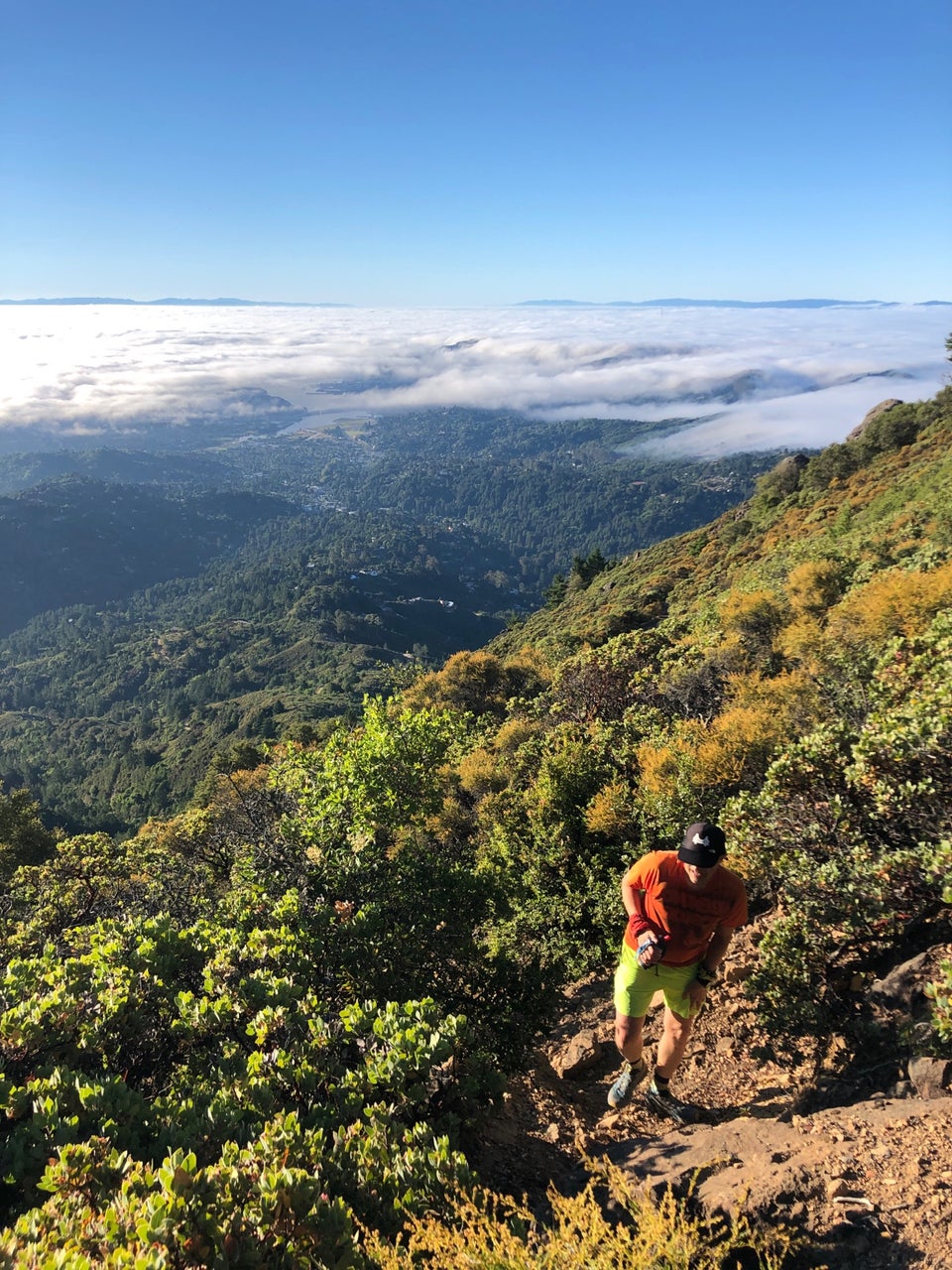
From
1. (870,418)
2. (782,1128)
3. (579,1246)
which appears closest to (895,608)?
(782,1128)

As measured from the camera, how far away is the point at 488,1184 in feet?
14.5

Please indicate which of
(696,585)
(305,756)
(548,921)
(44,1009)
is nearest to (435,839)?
(305,756)

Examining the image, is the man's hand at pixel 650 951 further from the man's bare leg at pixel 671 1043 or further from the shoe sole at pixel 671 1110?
the shoe sole at pixel 671 1110

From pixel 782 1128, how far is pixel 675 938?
4.08 ft

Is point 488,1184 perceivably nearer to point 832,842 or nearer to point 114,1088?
point 114,1088

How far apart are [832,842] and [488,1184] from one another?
3.75m

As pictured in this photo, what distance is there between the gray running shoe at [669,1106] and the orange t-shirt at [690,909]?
122cm

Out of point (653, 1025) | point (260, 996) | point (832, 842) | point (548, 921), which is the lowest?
point (548, 921)

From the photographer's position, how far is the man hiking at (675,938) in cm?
478

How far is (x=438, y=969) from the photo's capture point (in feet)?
22.6

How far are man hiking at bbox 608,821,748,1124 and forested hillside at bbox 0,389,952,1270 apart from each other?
734 mm

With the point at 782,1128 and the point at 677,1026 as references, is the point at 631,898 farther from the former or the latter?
the point at 782,1128

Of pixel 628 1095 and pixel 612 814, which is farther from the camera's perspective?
pixel 612 814

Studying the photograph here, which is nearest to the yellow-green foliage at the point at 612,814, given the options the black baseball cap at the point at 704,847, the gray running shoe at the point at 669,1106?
the gray running shoe at the point at 669,1106
